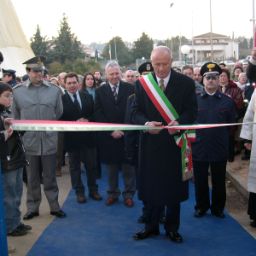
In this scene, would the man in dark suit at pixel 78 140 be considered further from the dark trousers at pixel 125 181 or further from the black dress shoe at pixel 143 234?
the black dress shoe at pixel 143 234

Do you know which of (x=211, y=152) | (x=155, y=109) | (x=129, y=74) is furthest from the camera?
(x=129, y=74)

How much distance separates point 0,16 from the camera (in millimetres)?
11070

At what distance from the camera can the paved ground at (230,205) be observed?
5.23m

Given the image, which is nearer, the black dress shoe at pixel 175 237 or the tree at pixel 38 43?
the black dress shoe at pixel 175 237

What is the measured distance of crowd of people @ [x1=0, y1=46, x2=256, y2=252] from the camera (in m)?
4.90

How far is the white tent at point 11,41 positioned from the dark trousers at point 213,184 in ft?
21.4

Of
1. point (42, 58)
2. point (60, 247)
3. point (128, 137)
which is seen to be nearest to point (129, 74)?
point (42, 58)

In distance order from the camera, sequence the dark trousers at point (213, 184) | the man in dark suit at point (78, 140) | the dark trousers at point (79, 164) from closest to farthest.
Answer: the dark trousers at point (213, 184) < the man in dark suit at point (78, 140) < the dark trousers at point (79, 164)

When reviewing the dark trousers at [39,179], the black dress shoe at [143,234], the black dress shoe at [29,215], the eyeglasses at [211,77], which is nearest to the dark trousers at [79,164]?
the dark trousers at [39,179]

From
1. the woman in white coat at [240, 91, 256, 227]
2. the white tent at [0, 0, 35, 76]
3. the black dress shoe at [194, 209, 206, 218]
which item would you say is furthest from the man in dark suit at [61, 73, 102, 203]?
the white tent at [0, 0, 35, 76]

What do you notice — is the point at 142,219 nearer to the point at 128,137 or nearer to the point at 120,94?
the point at 128,137

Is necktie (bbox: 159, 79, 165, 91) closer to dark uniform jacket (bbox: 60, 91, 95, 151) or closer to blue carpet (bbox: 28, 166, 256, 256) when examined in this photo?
blue carpet (bbox: 28, 166, 256, 256)

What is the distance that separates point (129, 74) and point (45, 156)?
304 centimetres

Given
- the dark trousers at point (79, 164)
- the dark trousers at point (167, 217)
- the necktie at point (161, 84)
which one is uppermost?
the necktie at point (161, 84)
